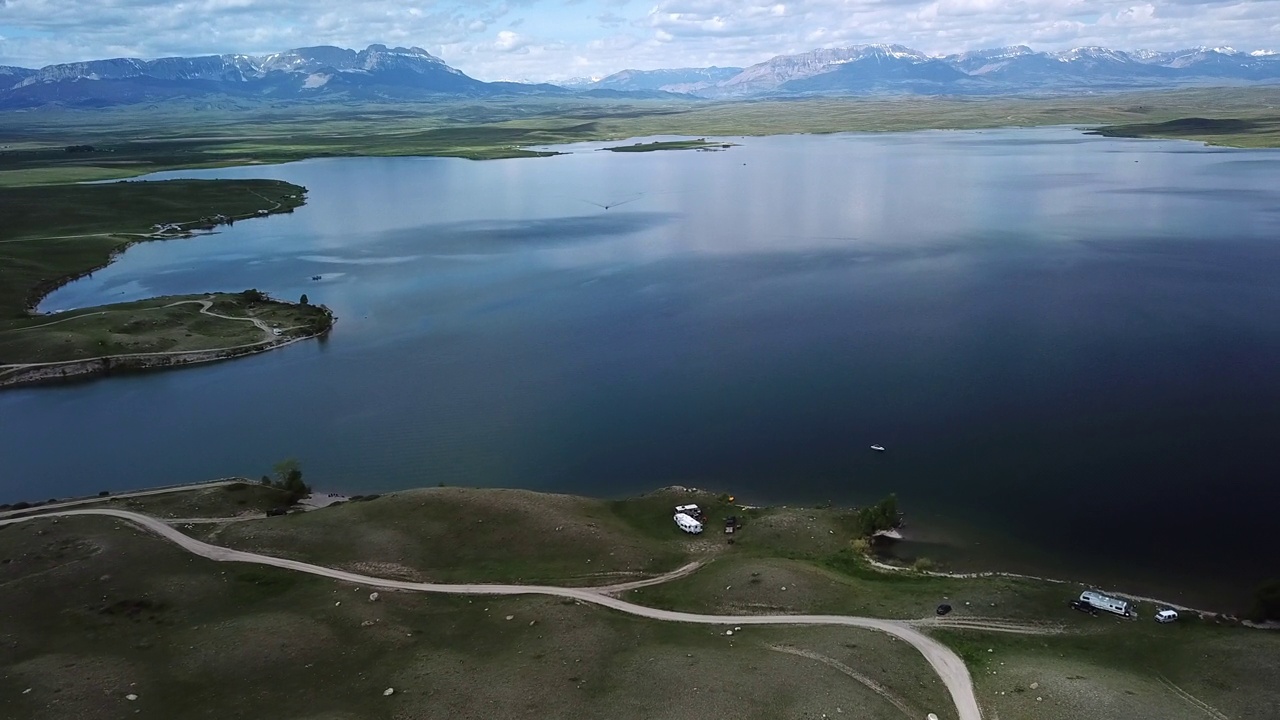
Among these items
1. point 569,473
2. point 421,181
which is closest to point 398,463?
point 569,473

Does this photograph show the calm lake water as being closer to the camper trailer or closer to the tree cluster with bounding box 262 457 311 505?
the tree cluster with bounding box 262 457 311 505

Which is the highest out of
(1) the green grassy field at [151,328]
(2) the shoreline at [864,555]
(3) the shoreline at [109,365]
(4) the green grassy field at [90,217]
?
(4) the green grassy field at [90,217]

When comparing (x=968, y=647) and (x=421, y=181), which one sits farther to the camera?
(x=421, y=181)

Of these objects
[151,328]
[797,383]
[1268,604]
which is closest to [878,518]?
[1268,604]

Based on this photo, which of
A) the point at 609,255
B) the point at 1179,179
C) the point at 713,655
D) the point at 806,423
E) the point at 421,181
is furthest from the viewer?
the point at 421,181

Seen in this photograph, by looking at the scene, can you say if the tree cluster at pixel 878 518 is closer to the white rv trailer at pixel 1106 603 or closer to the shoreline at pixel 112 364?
the white rv trailer at pixel 1106 603

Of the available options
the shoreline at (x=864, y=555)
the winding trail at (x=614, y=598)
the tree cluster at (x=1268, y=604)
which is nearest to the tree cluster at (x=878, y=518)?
the shoreline at (x=864, y=555)

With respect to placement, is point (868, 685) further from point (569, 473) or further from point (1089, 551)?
point (569, 473)
